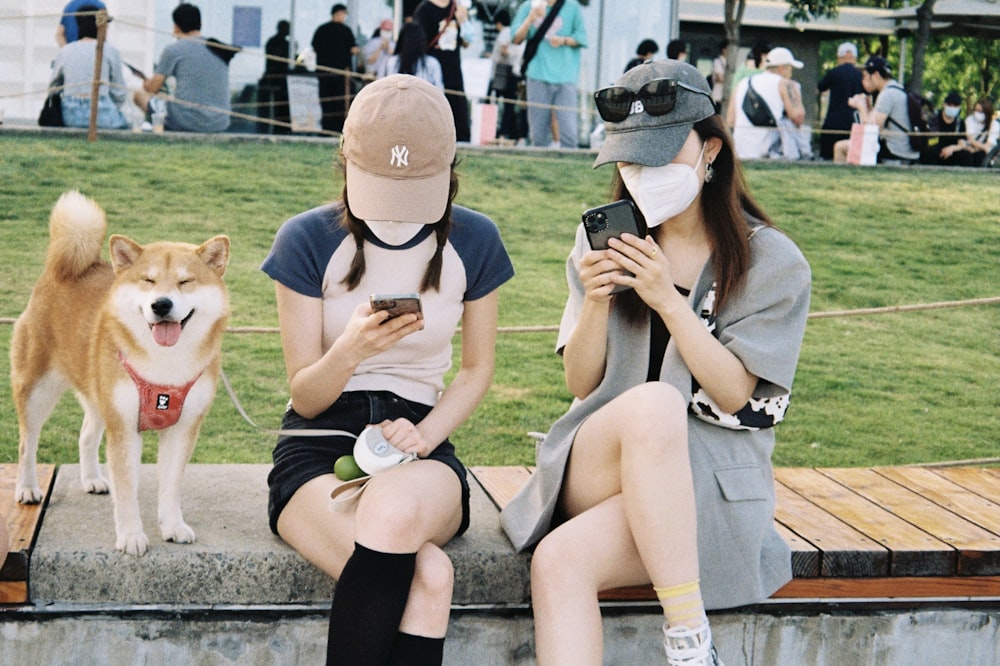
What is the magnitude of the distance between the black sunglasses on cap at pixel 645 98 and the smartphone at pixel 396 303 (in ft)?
2.34

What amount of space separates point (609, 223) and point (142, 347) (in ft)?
3.74

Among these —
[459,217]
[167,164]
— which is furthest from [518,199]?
[459,217]

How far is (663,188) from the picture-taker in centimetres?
294

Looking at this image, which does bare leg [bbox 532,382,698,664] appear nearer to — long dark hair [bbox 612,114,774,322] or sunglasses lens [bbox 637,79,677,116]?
long dark hair [bbox 612,114,774,322]

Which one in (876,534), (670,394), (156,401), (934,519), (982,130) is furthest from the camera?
(982,130)

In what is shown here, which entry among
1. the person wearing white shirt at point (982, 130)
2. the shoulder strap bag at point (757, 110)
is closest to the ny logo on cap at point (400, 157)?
the shoulder strap bag at point (757, 110)

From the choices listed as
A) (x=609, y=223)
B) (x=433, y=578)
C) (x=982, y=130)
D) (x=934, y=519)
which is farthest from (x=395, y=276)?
(x=982, y=130)

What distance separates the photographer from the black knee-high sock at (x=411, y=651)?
2576 millimetres

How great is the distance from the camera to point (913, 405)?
624cm

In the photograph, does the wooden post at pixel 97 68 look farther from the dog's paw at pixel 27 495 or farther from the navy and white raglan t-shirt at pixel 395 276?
the navy and white raglan t-shirt at pixel 395 276

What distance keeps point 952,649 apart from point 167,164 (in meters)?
7.33

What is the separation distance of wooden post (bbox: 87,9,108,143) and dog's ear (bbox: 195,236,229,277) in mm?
6679

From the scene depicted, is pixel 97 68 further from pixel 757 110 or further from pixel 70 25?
pixel 757 110

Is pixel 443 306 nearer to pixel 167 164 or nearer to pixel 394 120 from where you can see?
pixel 394 120
